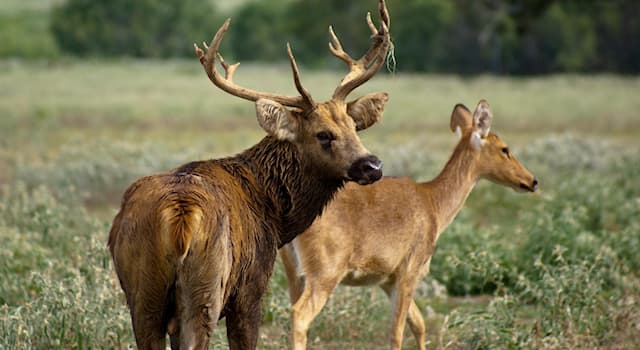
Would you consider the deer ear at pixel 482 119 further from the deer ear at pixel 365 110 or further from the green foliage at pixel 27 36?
the green foliage at pixel 27 36

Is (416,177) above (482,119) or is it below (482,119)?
below

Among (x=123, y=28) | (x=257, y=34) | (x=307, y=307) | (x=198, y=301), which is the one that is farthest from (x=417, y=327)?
(x=257, y=34)

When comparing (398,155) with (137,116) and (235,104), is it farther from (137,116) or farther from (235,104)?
(235,104)

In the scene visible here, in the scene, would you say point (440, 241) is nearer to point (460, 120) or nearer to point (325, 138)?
point (460, 120)

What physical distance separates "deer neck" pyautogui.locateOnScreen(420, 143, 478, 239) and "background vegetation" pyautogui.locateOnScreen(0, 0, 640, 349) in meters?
0.44

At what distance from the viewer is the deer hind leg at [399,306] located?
30.1 feet

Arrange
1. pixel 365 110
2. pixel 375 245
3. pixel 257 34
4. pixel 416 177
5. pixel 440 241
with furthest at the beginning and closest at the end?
pixel 257 34, pixel 416 177, pixel 440 241, pixel 375 245, pixel 365 110

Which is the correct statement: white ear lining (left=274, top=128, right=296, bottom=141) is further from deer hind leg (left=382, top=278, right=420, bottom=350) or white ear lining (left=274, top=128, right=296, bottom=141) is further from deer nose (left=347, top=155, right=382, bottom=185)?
deer hind leg (left=382, top=278, right=420, bottom=350)

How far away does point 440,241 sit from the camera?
42.8 ft

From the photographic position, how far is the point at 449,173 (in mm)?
10258

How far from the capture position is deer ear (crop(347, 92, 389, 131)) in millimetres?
7918

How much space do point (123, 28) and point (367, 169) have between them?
313 feet

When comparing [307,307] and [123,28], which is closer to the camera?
[307,307]

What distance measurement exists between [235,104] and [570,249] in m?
26.5
